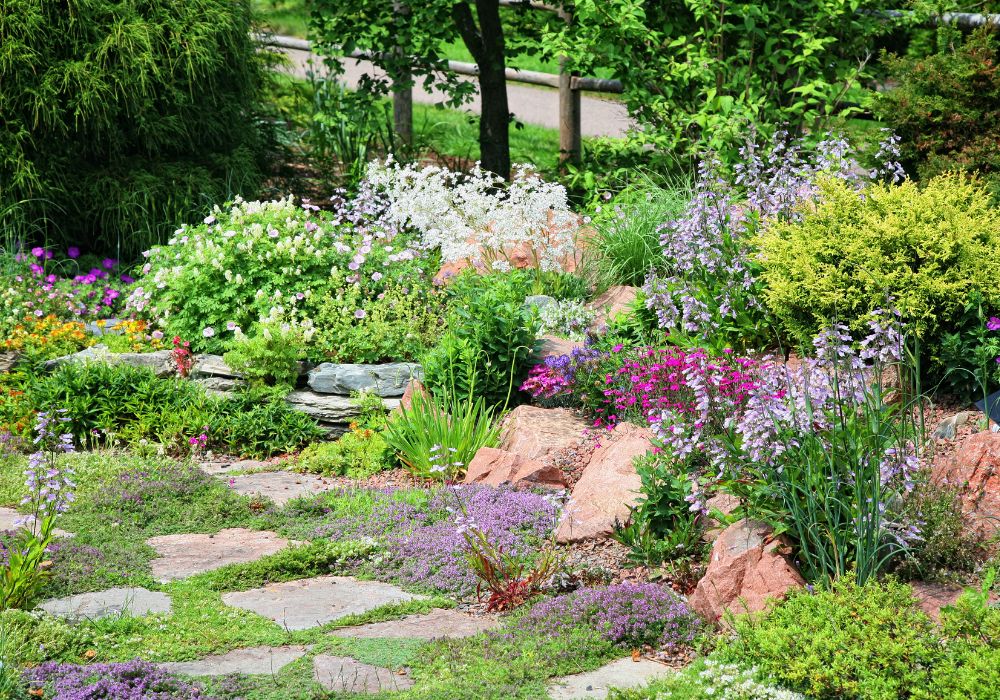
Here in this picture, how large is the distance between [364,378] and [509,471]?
1732 millimetres

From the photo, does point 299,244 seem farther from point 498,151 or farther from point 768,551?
point 768,551

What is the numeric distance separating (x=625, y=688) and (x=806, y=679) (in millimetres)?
619

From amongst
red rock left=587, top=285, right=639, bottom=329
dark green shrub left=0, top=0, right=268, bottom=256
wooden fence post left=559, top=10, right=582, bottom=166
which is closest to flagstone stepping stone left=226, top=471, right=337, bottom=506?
red rock left=587, top=285, right=639, bottom=329

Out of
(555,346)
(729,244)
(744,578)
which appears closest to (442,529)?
(744,578)

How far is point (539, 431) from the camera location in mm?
5785

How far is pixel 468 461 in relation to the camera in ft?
19.4

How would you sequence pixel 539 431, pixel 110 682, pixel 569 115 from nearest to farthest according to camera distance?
1. pixel 110 682
2. pixel 539 431
3. pixel 569 115

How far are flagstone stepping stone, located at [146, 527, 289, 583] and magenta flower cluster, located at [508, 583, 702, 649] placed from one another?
5.16ft

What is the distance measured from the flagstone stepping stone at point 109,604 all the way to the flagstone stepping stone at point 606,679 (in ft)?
5.76

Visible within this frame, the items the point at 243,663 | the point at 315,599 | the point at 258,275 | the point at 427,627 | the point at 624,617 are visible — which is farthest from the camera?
the point at 258,275

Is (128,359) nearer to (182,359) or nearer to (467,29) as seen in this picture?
(182,359)

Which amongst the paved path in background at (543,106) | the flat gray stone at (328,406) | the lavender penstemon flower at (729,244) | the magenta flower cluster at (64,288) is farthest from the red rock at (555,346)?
the paved path in background at (543,106)

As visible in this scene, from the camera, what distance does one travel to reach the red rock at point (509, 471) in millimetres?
5422

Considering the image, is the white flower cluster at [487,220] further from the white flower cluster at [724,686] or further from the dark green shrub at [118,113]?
the white flower cluster at [724,686]
